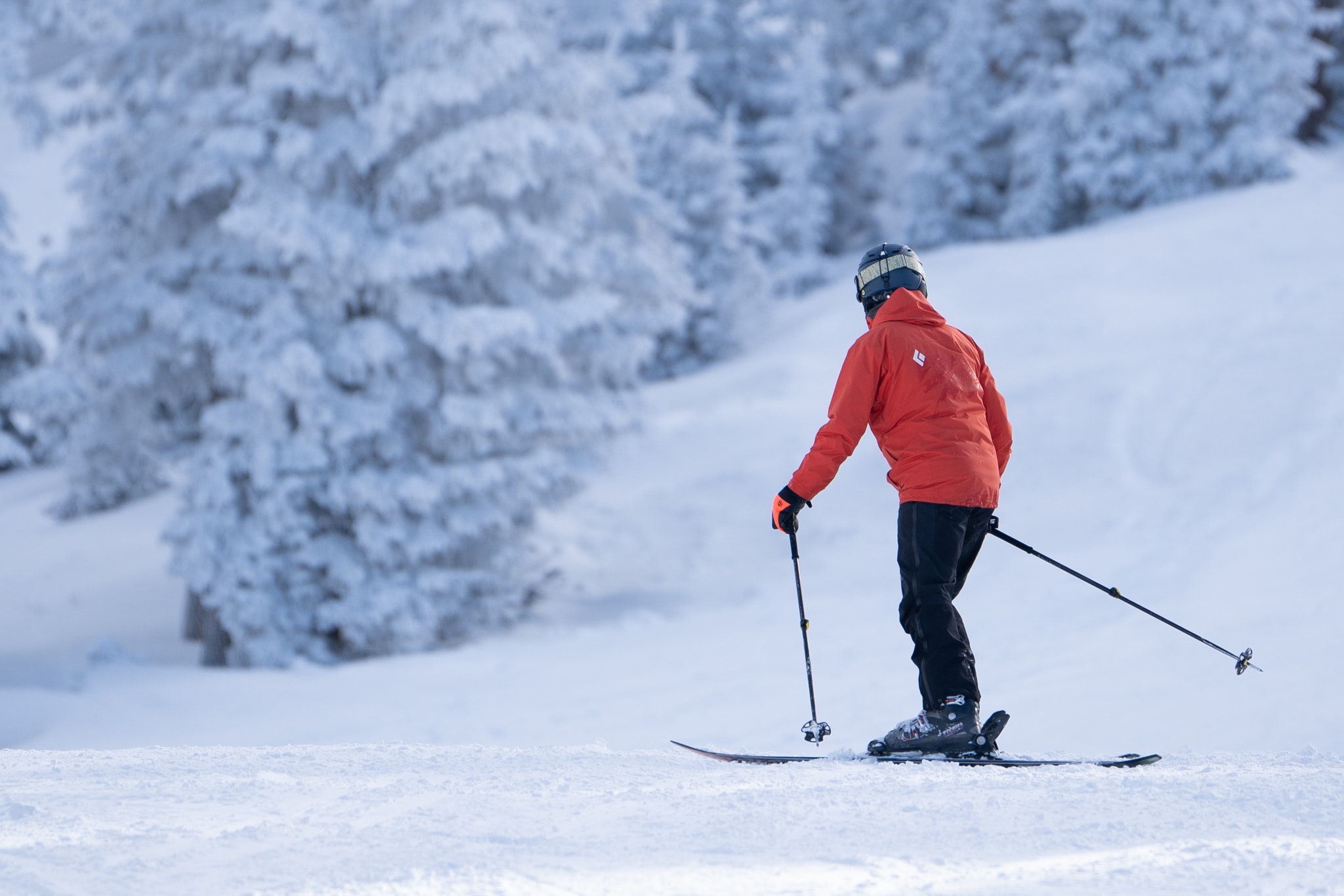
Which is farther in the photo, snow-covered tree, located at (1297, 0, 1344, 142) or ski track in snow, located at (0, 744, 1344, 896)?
snow-covered tree, located at (1297, 0, 1344, 142)

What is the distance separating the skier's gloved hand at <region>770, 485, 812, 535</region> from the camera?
432 centimetres

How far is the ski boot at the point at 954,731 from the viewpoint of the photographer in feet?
14.1

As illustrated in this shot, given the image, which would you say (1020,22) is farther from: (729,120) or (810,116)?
(729,120)

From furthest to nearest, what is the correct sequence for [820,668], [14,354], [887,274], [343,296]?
[14,354] < [343,296] < [820,668] < [887,274]

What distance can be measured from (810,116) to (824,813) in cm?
2740

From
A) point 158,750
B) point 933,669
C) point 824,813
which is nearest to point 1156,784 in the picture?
point 933,669

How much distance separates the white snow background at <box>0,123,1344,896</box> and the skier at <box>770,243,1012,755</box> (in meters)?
0.34

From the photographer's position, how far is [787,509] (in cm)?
436

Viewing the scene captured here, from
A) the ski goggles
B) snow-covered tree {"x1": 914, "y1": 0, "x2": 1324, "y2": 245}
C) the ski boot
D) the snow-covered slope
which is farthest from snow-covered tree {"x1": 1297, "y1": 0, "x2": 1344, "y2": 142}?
the ski boot

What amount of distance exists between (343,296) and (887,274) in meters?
7.19

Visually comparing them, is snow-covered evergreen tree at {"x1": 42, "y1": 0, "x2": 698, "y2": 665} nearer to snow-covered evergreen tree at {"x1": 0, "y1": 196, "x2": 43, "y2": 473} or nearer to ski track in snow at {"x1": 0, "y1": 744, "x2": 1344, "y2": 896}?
snow-covered evergreen tree at {"x1": 0, "y1": 196, "x2": 43, "y2": 473}

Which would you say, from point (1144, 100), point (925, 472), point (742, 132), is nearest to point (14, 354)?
point (742, 132)

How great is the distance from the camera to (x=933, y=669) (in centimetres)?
429

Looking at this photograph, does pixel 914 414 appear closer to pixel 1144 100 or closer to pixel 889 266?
pixel 889 266
